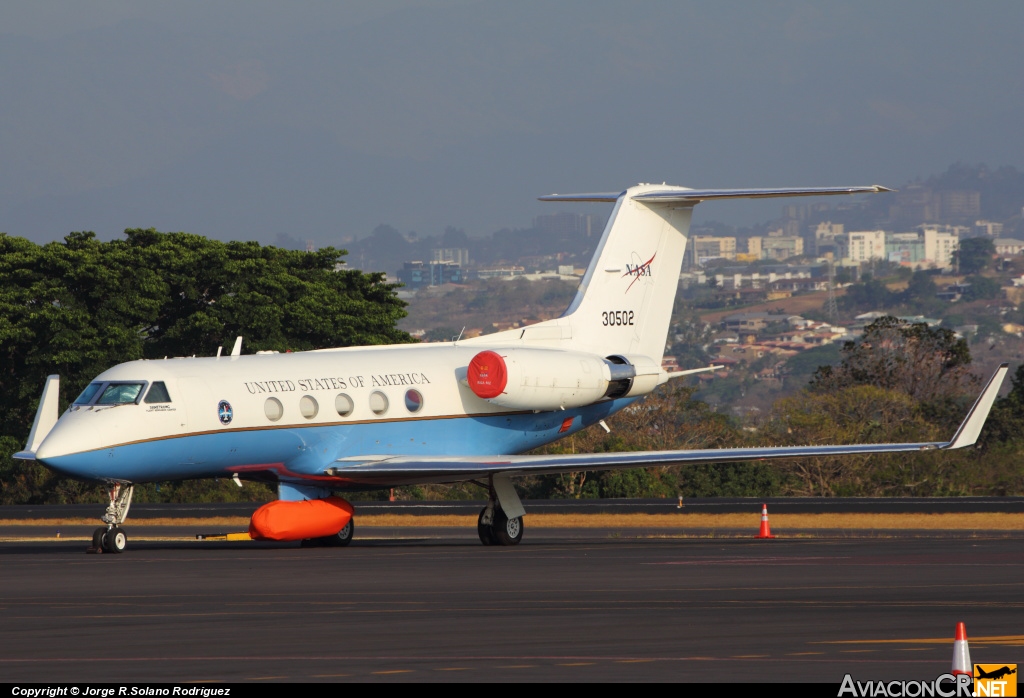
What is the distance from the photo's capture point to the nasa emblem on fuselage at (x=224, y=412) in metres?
26.5

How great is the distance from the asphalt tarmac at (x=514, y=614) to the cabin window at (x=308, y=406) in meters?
2.47

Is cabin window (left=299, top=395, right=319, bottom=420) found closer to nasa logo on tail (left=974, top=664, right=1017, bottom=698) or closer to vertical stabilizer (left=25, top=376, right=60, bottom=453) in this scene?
vertical stabilizer (left=25, top=376, right=60, bottom=453)

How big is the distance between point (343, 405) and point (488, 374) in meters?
2.86

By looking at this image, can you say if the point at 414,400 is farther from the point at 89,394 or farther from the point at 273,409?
the point at 89,394

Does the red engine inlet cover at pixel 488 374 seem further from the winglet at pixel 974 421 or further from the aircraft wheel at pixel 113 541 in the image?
the winglet at pixel 974 421

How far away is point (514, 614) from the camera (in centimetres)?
1582

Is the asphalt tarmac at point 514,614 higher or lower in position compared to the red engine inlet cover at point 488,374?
lower

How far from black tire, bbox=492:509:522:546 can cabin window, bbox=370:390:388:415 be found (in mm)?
2723

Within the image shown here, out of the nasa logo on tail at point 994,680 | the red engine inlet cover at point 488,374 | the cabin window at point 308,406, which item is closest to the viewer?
the nasa logo on tail at point 994,680

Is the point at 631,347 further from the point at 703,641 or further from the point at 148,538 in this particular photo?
the point at 703,641

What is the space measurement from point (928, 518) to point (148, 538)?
18.0m

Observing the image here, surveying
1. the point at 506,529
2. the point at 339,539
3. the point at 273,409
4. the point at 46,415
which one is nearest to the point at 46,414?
the point at 46,415

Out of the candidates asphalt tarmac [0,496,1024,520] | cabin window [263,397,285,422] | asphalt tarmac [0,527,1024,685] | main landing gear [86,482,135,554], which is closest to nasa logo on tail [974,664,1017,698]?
asphalt tarmac [0,527,1024,685]

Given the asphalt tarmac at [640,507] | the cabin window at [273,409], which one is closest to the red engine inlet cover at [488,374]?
the cabin window at [273,409]
